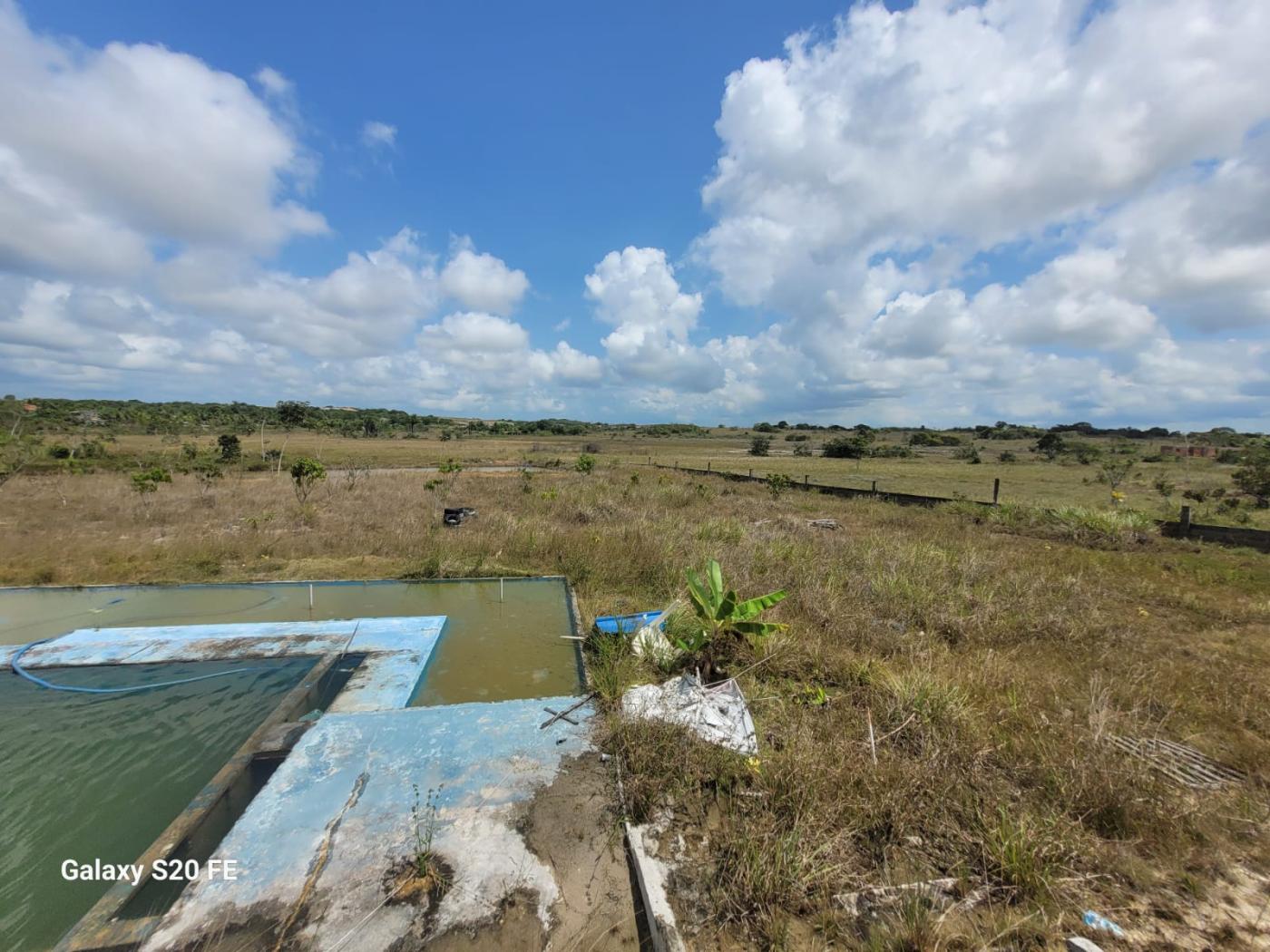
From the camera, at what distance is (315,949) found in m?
2.12

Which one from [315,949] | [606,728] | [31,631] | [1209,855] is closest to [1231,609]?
[1209,855]

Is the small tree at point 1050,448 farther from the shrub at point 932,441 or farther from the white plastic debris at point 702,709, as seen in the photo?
the white plastic debris at point 702,709

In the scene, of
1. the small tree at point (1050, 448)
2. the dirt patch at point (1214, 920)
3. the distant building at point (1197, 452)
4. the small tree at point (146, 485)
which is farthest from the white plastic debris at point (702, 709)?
the small tree at point (1050, 448)

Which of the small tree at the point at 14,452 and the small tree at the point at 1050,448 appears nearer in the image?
the small tree at the point at 14,452

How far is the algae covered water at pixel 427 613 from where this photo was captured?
483 centimetres

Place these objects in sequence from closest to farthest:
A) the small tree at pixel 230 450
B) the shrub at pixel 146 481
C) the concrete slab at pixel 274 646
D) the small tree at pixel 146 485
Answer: the concrete slab at pixel 274 646 < the small tree at pixel 146 485 < the shrub at pixel 146 481 < the small tree at pixel 230 450

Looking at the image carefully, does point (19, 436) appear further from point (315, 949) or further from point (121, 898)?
point (315, 949)

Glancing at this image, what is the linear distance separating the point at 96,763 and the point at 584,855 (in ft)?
12.2

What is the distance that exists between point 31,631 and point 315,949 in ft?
22.0

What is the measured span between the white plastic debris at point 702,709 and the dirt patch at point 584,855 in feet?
1.78

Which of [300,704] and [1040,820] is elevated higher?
[1040,820]

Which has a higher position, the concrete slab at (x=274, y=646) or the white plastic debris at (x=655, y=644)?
the white plastic debris at (x=655, y=644)

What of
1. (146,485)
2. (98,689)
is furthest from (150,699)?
(146,485)

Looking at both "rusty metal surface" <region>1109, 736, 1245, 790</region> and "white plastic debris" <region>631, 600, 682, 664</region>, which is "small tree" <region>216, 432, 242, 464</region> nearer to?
"white plastic debris" <region>631, 600, 682, 664</region>
